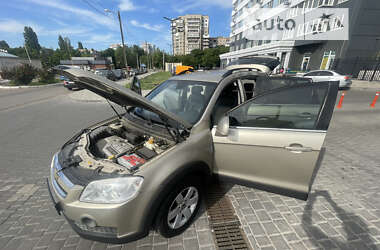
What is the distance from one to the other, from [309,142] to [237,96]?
1.43 m

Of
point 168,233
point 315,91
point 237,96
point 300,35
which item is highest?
point 300,35

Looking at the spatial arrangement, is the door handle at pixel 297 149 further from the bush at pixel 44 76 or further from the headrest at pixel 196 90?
the bush at pixel 44 76

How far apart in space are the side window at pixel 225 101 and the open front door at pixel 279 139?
10.4 inches

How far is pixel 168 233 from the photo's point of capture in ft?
5.90

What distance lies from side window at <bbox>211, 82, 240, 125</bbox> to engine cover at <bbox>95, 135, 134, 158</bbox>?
120cm

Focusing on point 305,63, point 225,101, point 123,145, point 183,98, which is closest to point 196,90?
point 183,98

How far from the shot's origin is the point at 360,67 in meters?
17.3

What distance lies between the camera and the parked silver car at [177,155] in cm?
143

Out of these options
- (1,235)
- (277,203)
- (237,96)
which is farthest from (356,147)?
(1,235)

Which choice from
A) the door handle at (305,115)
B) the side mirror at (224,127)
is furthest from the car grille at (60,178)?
the door handle at (305,115)

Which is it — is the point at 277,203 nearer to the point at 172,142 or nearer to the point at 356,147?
the point at 172,142

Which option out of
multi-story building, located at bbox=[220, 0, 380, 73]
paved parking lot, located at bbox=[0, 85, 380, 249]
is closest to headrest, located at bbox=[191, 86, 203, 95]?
paved parking lot, located at bbox=[0, 85, 380, 249]

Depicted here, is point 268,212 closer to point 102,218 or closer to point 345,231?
point 345,231

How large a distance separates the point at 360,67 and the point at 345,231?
932 inches
